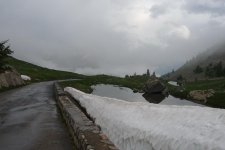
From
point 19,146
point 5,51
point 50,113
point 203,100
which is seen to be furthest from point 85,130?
point 203,100

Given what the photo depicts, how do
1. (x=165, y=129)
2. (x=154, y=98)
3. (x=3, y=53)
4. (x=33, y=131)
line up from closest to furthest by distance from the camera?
(x=165, y=129) → (x=33, y=131) → (x=3, y=53) → (x=154, y=98)

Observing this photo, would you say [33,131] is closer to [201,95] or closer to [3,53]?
[3,53]

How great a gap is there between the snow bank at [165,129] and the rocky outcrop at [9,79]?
4278 cm

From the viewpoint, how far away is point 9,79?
70562 millimetres

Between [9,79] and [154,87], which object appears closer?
[9,79]

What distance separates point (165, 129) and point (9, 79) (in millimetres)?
58998

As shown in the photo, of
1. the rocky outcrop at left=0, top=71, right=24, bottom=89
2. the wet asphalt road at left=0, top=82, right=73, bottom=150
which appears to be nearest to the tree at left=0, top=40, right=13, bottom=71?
the rocky outcrop at left=0, top=71, right=24, bottom=89

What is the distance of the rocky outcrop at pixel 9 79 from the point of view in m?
63.9

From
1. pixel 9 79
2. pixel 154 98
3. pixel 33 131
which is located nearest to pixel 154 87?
pixel 154 98

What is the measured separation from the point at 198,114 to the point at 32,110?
59.3 feet

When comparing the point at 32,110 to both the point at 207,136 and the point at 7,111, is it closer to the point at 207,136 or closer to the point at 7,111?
the point at 7,111

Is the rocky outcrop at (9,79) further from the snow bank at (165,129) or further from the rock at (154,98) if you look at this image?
the snow bank at (165,129)

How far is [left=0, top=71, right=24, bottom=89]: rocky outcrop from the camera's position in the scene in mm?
63862

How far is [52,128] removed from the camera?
22.4 metres
